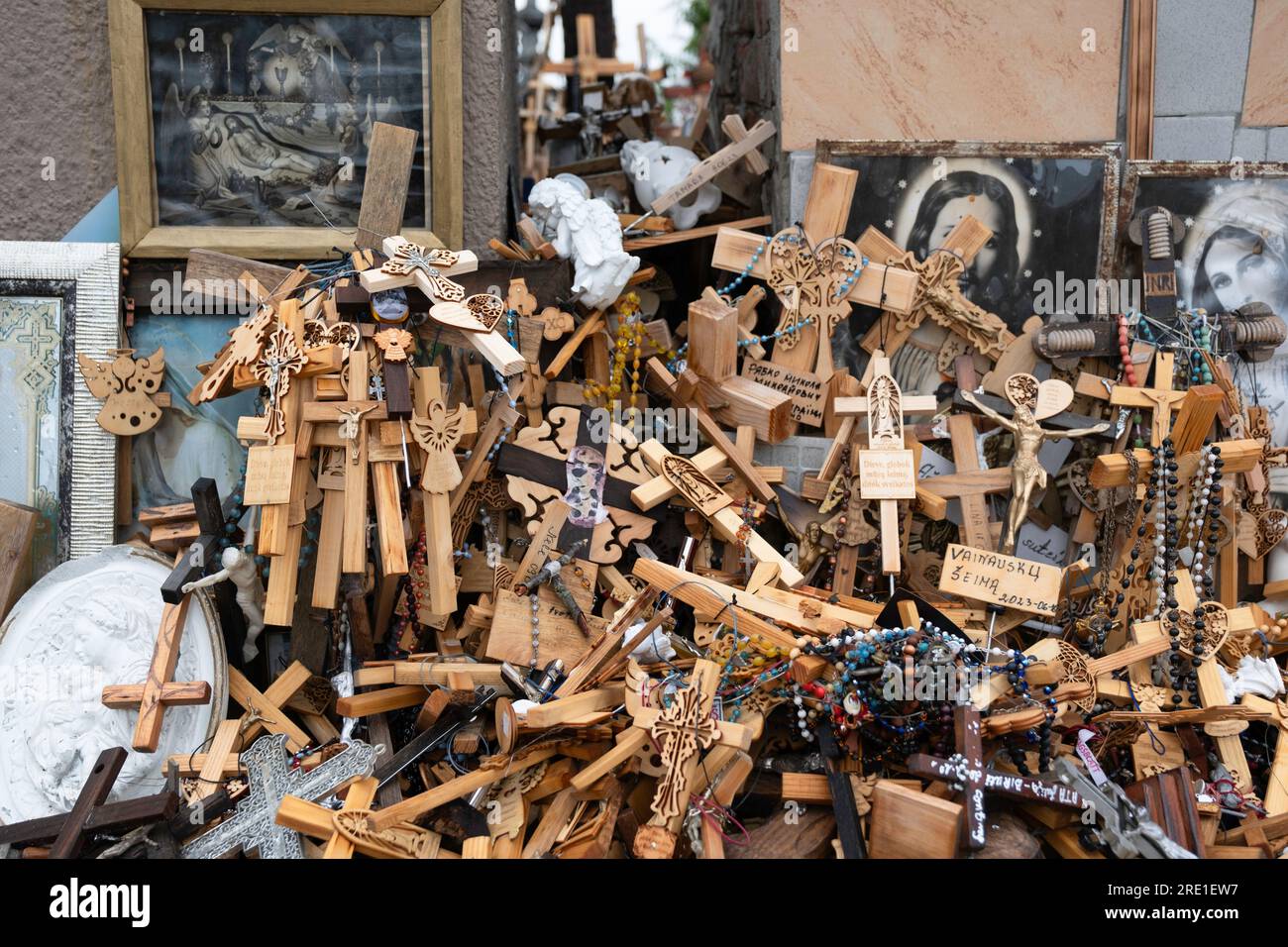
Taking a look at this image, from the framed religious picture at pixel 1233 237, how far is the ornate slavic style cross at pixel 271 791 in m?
4.22

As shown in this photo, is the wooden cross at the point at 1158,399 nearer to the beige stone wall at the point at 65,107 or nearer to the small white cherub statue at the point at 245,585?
the beige stone wall at the point at 65,107

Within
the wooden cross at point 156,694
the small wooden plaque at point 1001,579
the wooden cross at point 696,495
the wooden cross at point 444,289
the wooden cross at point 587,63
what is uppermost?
the wooden cross at point 587,63

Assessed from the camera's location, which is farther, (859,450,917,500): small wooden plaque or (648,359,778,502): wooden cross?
(648,359,778,502): wooden cross

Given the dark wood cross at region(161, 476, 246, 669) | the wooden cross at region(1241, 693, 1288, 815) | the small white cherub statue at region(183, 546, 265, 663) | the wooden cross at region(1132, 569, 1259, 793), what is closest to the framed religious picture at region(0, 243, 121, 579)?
the dark wood cross at region(161, 476, 246, 669)

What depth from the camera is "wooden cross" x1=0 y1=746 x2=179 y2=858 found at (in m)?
3.80

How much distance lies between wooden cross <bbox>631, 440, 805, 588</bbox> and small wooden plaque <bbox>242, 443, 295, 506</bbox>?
142cm

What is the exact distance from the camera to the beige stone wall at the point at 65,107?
16.4 feet

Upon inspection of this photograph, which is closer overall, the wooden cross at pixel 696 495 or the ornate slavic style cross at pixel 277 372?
the ornate slavic style cross at pixel 277 372

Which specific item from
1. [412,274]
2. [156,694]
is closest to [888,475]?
[412,274]

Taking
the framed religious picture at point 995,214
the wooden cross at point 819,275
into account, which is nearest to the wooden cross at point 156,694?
the wooden cross at point 819,275

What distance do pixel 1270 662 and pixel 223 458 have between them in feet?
14.4

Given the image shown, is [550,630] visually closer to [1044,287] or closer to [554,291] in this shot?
[554,291]

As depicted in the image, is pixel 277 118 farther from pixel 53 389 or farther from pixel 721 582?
pixel 721 582

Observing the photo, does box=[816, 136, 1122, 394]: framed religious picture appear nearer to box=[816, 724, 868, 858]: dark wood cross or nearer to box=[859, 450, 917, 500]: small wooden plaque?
box=[859, 450, 917, 500]: small wooden plaque
